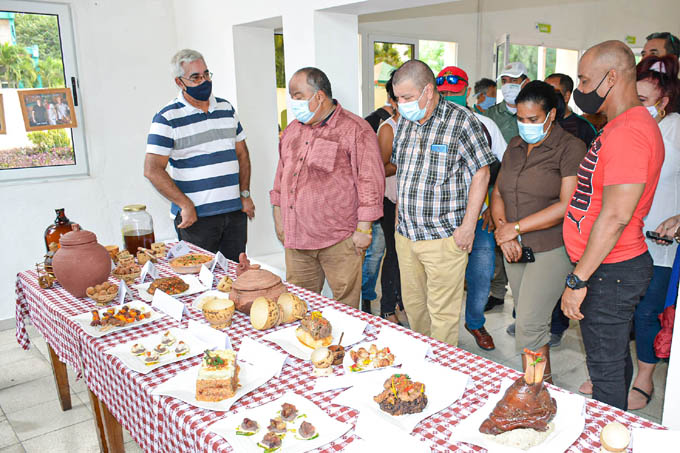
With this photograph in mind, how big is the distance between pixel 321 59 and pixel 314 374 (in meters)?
2.16

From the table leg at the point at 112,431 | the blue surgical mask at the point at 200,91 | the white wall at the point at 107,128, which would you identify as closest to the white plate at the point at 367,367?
the table leg at the point at 112,431

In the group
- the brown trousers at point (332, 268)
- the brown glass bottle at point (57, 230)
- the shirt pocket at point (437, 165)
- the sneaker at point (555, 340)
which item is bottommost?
the sneaker at point (555, 340)

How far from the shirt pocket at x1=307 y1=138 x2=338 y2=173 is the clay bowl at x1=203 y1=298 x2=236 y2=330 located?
913mm

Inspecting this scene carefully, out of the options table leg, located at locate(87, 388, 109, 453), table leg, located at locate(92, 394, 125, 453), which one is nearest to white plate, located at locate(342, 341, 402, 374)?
table leg, located at locate(92, 394, 125, 453)

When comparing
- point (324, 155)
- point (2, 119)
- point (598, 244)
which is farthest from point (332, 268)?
point (2, 119)

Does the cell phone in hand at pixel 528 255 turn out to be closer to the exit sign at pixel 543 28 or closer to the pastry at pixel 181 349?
the pastry at pixel 181 349

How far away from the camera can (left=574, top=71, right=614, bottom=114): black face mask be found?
1.63 metres

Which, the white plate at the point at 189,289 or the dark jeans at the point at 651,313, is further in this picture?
the dark jeans at the point at 651,313

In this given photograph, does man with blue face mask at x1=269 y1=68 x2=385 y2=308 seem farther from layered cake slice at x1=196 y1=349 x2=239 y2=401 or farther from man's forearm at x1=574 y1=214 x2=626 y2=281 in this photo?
layered cake slice at x1=196 y1=349 x2=239 y2=401

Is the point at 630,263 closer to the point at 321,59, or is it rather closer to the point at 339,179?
the point at 339,179

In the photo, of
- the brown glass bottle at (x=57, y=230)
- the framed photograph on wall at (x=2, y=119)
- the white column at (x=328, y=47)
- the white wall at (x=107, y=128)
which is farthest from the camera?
the white wall at (x=107, y=128)

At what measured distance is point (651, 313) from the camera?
2328 millimetres

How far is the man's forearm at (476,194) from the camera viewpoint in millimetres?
2246

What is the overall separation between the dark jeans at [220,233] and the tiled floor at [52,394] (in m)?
1.00
